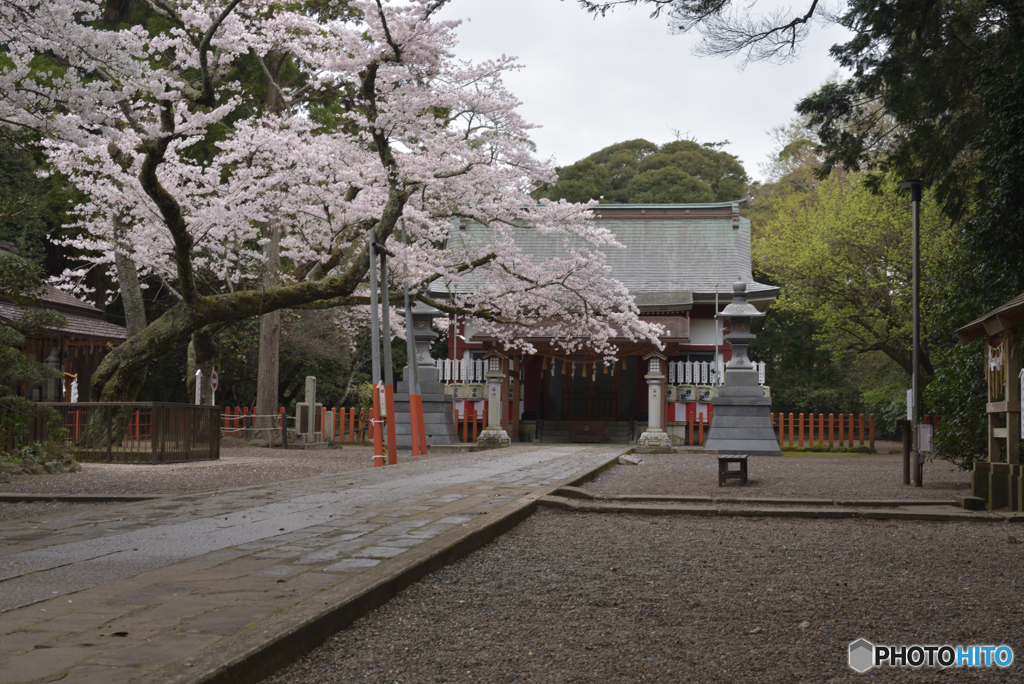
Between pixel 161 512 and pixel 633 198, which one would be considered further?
pixel 633 198

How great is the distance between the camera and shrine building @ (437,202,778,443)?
23891mm

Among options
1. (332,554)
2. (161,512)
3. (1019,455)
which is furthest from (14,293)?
(1019,455)

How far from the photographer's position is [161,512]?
294 inches

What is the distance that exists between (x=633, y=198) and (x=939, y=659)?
36.0 meters

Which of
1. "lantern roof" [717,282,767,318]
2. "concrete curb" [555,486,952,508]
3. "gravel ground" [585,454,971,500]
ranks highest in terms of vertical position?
"lantern roof" [717,282,767,318]

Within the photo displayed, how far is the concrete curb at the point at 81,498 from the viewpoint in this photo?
343 inches

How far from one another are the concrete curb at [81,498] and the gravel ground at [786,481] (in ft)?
17.7

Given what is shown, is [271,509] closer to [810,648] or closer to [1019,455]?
[810,648]

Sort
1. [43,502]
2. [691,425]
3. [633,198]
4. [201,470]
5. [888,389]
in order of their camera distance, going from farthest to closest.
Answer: [633,198], [888,389], [691,425], [201,470], [43,502]

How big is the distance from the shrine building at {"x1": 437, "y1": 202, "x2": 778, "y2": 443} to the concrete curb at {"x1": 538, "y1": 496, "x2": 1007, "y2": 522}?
1395 cm

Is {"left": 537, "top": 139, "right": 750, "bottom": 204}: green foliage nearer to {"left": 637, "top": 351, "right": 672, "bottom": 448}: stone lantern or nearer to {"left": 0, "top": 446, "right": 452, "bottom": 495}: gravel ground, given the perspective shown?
{"left": 637, "top": 351, "right": 672, "bottom": 448}: stone lantern

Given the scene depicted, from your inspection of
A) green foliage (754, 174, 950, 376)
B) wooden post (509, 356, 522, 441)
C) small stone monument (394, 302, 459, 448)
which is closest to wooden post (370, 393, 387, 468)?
small stone monument (394, 302, 459, 448)

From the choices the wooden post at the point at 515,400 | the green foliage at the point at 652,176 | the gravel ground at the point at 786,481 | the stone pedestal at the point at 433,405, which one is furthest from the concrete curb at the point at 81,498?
the green foliage at the point at 652,176

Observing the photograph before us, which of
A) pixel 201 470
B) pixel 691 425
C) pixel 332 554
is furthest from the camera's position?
pixel 691 425
